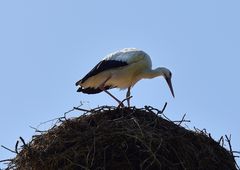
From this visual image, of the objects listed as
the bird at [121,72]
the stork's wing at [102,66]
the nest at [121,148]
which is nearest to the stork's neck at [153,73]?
the bird at [121,72]

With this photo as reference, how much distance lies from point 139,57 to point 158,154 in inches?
145

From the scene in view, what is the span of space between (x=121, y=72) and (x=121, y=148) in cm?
345

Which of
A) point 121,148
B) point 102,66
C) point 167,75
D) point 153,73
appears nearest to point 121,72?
point 102,66

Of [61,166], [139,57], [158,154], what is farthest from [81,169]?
[139,57]

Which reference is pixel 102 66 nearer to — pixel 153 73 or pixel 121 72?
pixel 121 72

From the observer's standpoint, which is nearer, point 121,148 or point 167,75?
point 121,148

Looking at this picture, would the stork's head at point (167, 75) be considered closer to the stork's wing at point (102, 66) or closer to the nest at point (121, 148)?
the stork's wing at point (102, 66)

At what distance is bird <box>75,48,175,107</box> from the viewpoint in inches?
436

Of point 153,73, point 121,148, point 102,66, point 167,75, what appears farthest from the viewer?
point 167,75

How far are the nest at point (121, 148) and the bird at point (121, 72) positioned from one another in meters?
2.52

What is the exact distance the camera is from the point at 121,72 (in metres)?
11.2

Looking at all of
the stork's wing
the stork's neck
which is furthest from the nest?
the stork's neck

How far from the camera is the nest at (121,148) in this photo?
7.75 metres

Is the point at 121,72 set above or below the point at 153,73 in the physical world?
below
